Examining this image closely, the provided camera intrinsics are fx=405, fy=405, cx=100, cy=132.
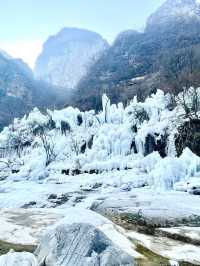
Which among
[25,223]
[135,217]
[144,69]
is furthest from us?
[144,69]

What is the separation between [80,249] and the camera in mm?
10414

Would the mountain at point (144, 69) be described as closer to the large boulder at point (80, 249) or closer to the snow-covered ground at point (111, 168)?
the snow-covered ground at point (111, 168)

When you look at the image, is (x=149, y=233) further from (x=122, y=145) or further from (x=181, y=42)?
(x=181, y=42)

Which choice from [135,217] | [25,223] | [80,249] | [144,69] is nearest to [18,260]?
[80,249]

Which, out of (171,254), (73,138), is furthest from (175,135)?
(171,254)

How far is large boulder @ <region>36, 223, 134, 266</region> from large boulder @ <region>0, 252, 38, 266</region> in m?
0.24

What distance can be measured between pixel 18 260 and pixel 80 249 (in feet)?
5.33

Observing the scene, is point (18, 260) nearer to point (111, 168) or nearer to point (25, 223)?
point (25, 223)

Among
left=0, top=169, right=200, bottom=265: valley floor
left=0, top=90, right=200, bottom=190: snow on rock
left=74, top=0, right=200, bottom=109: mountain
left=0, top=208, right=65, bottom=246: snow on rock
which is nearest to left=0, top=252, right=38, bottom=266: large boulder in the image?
left=0, top=169, right=200, bottom=265: valley floor

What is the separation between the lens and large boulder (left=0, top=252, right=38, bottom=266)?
10289mm

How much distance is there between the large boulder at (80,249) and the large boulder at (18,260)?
24cm

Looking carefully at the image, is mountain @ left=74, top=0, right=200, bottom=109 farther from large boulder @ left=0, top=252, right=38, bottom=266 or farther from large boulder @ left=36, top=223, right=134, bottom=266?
large boulder @ left=0, top=252, right=38, bottom=266

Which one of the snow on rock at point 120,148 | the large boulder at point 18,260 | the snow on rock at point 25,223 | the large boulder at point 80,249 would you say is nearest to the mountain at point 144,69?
the snow on rock at point 120,148

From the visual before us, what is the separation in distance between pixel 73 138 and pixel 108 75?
111m
